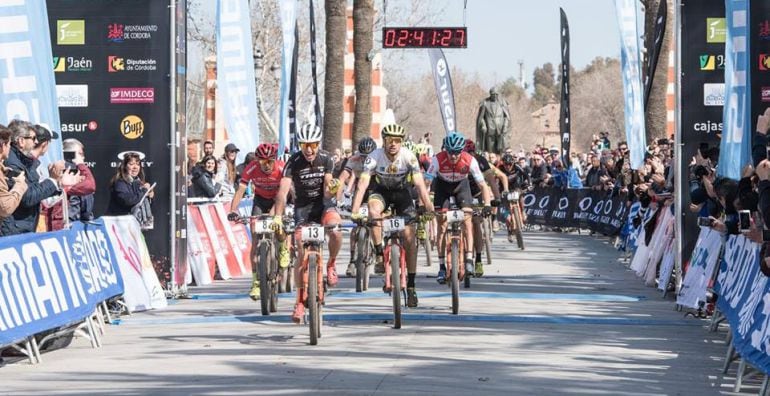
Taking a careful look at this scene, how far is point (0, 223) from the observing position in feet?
44.4

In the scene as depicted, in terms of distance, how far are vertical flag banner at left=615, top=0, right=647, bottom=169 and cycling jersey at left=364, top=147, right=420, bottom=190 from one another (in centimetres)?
1063

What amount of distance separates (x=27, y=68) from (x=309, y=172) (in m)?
3.08

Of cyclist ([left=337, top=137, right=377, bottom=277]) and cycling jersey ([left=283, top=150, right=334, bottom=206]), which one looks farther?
cyclist ([left=337, top=137, right=377, bottom=277])

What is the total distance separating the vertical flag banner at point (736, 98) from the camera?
55.6ft

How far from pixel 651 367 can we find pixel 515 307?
17.9ft

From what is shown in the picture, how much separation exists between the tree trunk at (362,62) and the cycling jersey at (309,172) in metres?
22.8

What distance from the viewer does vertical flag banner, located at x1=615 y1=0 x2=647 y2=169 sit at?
27250mm

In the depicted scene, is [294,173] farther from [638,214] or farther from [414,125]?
[414,125]

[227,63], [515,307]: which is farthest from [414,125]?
[515,307]

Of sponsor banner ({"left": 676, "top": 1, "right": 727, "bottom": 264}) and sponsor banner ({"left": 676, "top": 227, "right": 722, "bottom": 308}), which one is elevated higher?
sponsor banner ({"left": 676, "top": 1, "right": 727, "bottom": 264})

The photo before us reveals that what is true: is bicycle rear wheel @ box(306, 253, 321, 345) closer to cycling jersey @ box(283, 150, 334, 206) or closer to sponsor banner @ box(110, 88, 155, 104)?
cycling jersey @ box(283, 150, 334, 206)

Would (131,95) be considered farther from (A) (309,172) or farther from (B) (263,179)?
(A) (309,172)

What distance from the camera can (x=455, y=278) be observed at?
1711cm

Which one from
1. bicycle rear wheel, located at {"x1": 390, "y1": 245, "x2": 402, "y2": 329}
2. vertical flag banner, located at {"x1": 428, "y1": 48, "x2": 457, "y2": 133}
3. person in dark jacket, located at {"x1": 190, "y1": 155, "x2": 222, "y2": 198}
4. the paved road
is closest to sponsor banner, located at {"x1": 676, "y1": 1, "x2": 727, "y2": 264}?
the paved road
